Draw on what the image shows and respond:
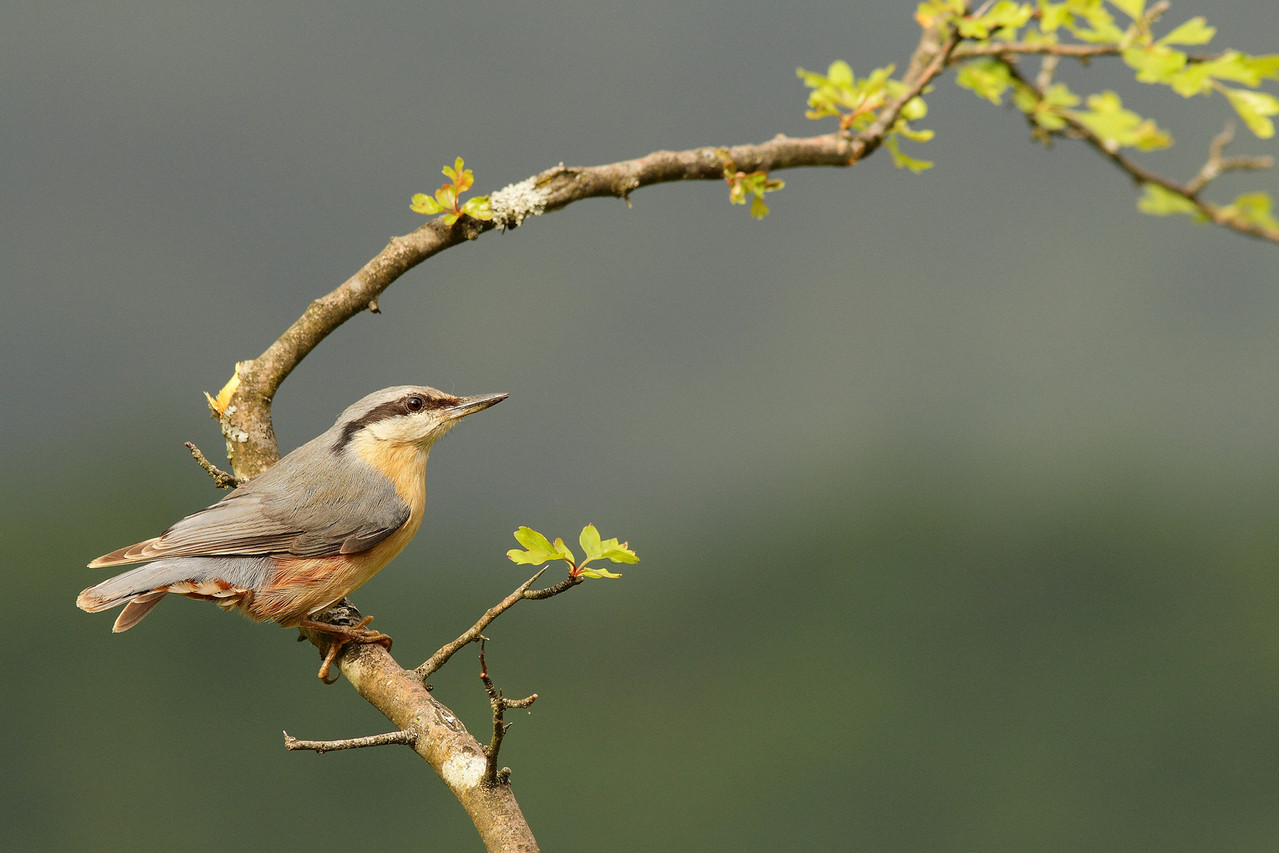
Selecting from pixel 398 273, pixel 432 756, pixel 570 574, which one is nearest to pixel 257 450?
pixel 398 273

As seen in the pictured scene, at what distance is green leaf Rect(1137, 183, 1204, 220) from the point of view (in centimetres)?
159

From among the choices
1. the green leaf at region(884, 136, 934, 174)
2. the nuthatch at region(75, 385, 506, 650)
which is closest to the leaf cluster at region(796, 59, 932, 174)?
the green leaf at region(884, 136, 934, 174)

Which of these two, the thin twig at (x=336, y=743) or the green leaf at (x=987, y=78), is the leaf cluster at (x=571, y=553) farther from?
the green leaf at (x=987, y=78)

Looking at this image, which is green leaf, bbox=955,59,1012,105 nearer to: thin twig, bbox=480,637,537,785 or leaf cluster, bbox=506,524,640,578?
leaf cluster, bbox=506,524,640,578

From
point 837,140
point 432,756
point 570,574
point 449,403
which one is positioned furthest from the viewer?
point 449,403

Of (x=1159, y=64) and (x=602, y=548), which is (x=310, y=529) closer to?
(x=602, y=548)

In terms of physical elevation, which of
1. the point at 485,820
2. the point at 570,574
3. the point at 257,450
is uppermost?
the point at 257,450

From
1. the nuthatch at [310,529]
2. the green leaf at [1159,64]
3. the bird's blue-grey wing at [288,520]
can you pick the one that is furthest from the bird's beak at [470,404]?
the green leaf at [1159,64]

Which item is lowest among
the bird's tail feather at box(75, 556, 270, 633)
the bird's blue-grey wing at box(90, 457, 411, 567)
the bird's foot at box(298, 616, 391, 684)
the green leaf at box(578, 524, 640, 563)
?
the bird's foot at box(298, 616, 391, 684)

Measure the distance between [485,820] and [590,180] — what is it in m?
1.23

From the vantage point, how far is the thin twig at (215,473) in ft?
6.93

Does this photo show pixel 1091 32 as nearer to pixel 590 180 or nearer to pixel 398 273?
pixel 590 180

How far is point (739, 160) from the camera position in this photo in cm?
213

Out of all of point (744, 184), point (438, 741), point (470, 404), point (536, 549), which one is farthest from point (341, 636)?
point (744, 184)
